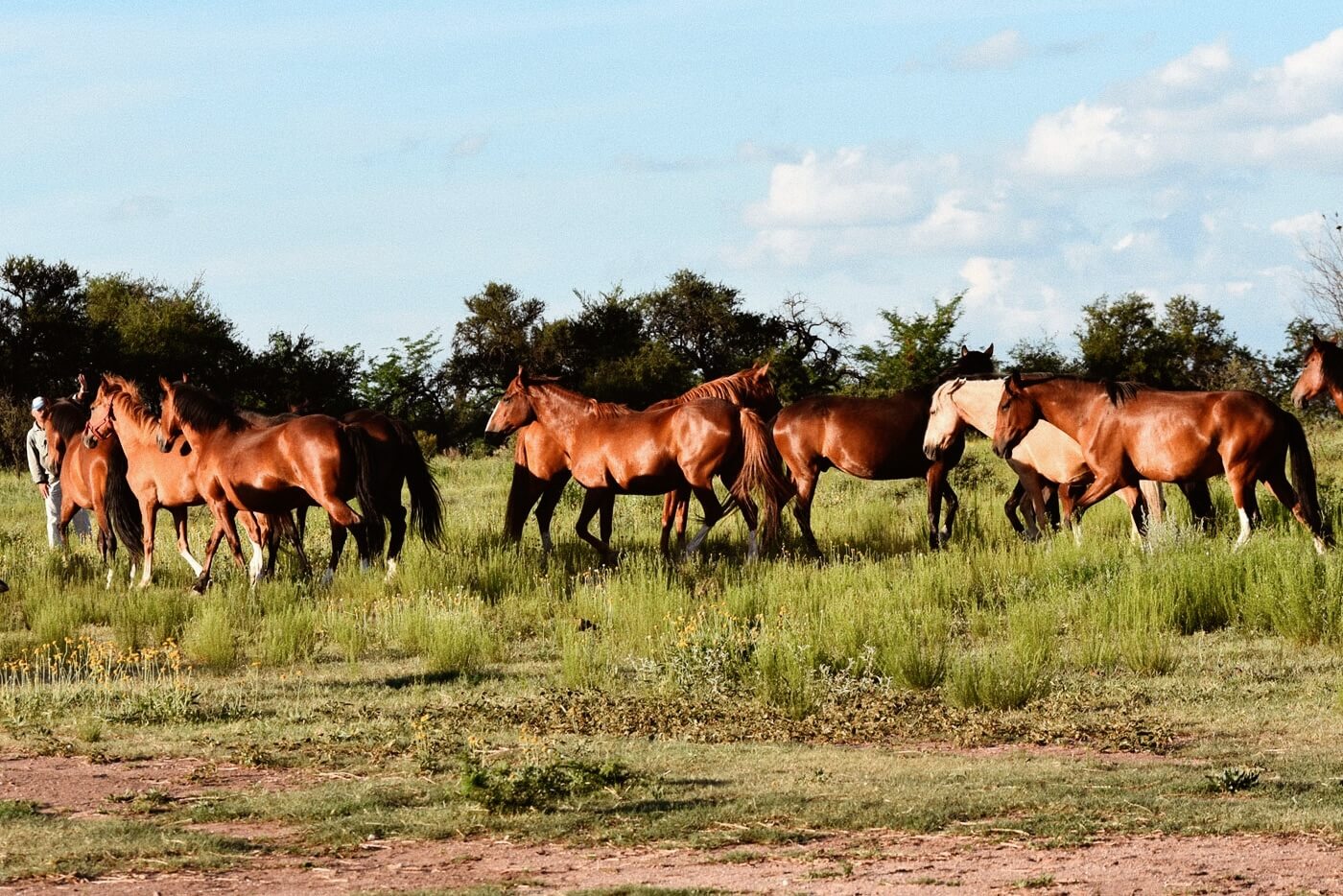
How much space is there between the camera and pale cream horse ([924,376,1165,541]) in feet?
54.6

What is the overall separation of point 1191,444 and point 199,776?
936cm

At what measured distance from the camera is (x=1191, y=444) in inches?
577

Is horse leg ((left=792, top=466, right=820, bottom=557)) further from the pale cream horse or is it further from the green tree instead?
the green tree

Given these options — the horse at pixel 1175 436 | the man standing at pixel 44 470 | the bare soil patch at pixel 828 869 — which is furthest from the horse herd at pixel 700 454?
the bare soil patch at pixel 828 869

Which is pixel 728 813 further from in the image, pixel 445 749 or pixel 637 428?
pixel 637 428

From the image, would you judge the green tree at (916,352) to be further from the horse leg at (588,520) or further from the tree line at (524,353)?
the horse leg at (588,520)

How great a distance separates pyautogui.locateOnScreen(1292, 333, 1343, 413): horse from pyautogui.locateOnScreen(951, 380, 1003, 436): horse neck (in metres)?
2.76

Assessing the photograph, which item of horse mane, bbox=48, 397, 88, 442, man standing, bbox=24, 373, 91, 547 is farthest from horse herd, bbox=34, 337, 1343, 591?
man standing, bbox=24, 373, 91, 547

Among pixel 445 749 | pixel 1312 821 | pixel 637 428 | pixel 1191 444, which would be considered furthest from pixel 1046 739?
pixel 637 428

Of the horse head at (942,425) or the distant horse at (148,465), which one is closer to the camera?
the distant horse at (148,465)

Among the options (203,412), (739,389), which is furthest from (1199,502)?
(203,412)

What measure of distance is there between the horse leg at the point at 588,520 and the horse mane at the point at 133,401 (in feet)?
14.3

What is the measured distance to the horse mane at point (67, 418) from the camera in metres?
19.2

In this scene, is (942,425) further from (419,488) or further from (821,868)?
→ (821,868)
